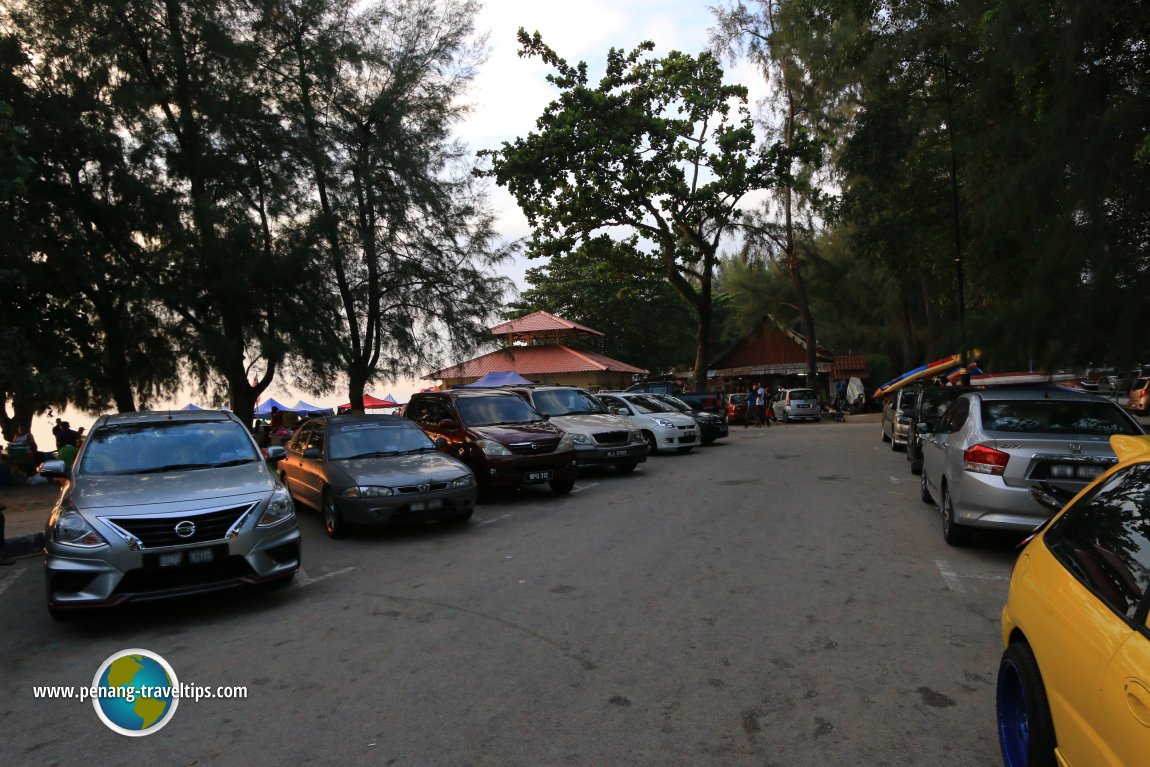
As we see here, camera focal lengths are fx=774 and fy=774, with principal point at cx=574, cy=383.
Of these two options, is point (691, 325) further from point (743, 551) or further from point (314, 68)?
point (743, 551)

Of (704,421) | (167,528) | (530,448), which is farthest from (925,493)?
(704,421)

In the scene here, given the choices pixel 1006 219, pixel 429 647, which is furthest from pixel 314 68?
pixel 429 647

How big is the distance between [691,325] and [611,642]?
155 ft

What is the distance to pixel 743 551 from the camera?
7.96 metres

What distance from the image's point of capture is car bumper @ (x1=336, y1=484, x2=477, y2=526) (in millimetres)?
9078

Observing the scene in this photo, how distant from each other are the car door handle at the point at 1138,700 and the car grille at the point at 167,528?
19.5ft

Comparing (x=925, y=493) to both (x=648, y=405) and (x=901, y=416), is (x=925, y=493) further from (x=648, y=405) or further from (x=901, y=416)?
(x=648, y=405)

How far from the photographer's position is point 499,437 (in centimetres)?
1205

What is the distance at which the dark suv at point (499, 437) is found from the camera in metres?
11.9

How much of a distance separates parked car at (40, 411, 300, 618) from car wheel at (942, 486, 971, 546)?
632 centimetres

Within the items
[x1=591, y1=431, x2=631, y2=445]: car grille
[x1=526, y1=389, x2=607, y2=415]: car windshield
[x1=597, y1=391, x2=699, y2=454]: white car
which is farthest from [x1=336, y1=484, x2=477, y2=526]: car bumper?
[x1=597, y1=391, x2=699, y2=454]: white car

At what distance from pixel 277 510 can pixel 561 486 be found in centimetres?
646

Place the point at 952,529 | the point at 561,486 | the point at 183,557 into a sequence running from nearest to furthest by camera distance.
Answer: the point at 183,557
the point at 952,529
the point at 561,486

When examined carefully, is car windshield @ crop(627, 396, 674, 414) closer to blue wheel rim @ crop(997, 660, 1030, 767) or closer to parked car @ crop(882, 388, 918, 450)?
parked car @ crop(882, 388, 918, 450)
